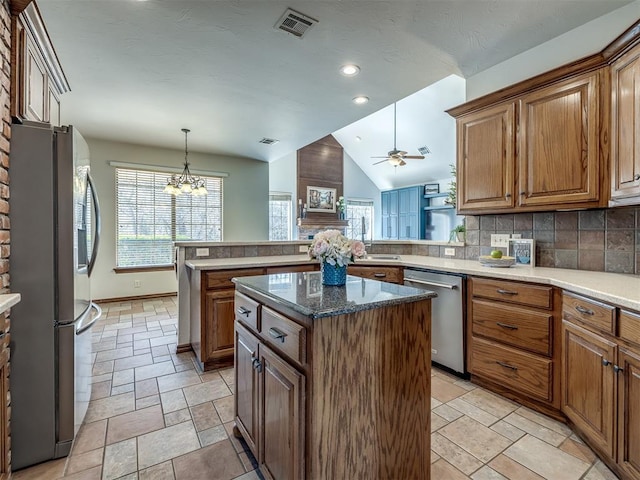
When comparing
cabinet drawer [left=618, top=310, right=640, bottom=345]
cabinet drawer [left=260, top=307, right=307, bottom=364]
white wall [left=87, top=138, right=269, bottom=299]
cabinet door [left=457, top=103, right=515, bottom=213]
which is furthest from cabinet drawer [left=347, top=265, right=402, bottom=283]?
white wall [left=87, top=138, right=269, bottom=299]

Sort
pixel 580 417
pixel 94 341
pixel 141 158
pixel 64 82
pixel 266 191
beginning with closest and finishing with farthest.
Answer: pixel 580 417 → pixel 64 82 → pixel 94 341 → pixel 141 158 → pixel 266 191

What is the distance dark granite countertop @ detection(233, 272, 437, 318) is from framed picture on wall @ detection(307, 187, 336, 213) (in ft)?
23.6

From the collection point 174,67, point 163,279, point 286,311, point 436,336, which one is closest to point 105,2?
point 174,67

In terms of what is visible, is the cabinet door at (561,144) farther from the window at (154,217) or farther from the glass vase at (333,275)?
the window at (154,217)

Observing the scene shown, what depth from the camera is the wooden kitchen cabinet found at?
6.54ft

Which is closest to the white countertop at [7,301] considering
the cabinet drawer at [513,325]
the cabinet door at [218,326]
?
the cabinet door at [218,326]

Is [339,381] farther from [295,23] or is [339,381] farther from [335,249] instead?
[295,23]

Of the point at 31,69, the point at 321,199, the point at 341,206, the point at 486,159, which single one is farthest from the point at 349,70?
the point at 341,206

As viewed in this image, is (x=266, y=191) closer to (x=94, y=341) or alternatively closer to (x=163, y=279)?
(x=163, y=279)

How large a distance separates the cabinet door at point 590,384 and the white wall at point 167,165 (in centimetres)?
573

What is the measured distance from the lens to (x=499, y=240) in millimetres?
2896

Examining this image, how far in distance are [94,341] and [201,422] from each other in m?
2.26

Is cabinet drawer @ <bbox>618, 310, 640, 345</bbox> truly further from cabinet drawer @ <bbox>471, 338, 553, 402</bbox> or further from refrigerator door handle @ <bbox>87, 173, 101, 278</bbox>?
refrigerator door handle @ <bbox>87, 173, 101, 278</bbox>

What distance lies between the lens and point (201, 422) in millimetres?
2012
